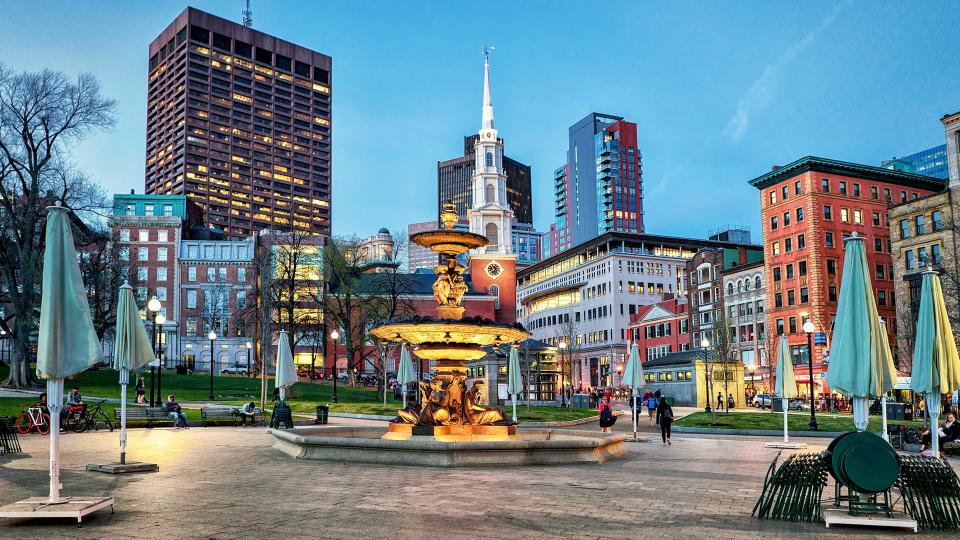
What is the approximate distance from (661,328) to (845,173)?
1069 inches

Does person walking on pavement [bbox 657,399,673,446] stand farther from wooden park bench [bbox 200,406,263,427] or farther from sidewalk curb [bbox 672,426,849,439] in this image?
wooden park bench [bbox 200,406,263,427]

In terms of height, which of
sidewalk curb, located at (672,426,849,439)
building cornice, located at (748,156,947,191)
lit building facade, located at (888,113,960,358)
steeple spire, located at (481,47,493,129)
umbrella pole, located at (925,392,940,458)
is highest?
steeple spire, located at (481,47,493,129)

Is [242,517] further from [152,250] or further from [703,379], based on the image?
[152,250]

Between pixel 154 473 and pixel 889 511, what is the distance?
12200 mm

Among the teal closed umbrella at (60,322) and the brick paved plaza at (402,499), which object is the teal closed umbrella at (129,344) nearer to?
the brick paved plaza at (402,499)

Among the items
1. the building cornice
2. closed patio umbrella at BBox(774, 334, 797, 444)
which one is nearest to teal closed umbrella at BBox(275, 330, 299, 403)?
closed patio umbrella at BBox(774, 334, 797, 444)

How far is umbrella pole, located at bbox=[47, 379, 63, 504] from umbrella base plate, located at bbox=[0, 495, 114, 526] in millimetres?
133

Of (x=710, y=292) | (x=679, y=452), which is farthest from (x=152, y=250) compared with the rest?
(x=679, y=452)

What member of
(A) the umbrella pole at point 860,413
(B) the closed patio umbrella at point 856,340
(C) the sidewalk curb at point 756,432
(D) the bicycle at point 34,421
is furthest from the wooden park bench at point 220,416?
(A) the umbrella pole at point 860,413

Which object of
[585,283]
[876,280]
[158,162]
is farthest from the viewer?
[158,162]

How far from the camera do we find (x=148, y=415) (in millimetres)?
31250

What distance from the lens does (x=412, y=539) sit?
27.9 ft

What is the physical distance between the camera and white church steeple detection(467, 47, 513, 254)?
99.6m

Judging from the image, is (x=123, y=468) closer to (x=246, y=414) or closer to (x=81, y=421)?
(x=81, y=421)
